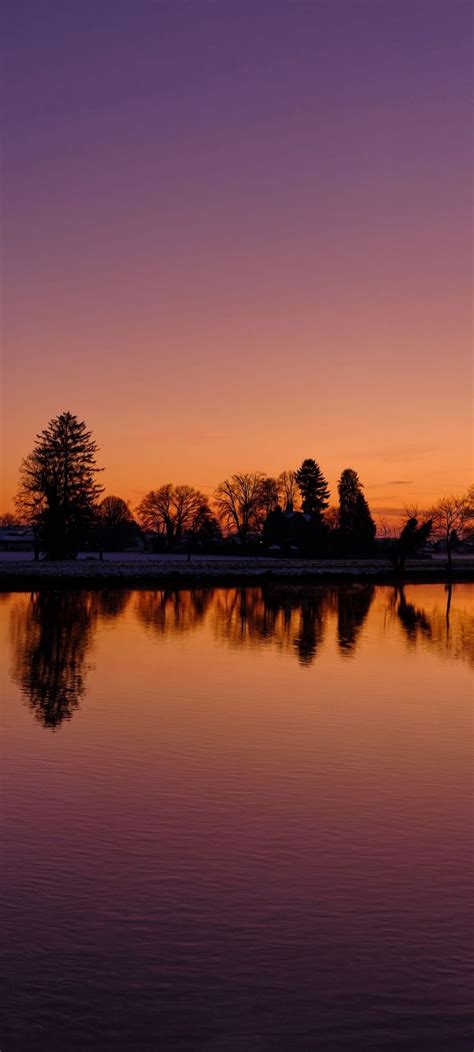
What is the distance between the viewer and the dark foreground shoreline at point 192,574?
274 feet

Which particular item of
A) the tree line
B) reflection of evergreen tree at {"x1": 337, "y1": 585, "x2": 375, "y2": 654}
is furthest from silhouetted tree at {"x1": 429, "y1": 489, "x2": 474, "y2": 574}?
reflection of evergreen tree at {"x1": 337, "y1": 585, "x2": 375, "y2": 654}

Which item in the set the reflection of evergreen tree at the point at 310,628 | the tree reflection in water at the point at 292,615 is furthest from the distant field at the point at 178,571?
the reflection of evergreen tree at the point at 310,628

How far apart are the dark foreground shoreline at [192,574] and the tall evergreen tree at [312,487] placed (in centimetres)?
5776

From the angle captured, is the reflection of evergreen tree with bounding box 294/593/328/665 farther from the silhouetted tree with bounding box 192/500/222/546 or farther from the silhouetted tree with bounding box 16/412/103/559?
the silhouetted tree with bounding box 192/500/222/546

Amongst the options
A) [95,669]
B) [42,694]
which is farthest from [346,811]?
[95,669]

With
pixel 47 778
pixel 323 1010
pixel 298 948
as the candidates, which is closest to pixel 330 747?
pixel 47 778

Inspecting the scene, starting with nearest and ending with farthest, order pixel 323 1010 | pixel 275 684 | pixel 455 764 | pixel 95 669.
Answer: pixel 323 1010 < pixel 455 764 < pixel 275 684 < pixel 95 669

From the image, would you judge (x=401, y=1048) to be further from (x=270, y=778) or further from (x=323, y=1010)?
(x=270, y=778)

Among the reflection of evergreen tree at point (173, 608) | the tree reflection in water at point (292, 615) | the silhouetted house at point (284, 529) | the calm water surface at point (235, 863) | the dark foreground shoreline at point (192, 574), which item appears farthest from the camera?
the silhouetted house at point (284, 529)

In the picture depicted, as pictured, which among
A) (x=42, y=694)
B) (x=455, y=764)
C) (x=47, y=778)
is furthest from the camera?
(x=42, y=694)

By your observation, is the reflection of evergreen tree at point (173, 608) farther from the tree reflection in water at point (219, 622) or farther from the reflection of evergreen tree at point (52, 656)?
the reflection of evergreen tree at point (52, 656)

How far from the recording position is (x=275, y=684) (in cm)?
2809

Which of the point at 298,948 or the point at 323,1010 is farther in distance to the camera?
the point at 298,948

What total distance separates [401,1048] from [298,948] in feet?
6.49
